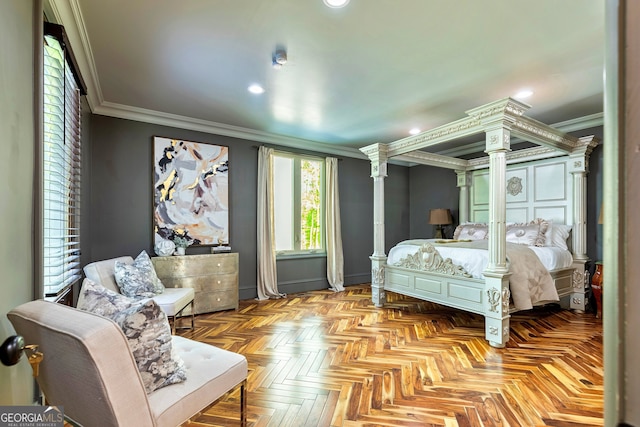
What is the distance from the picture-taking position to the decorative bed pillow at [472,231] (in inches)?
189

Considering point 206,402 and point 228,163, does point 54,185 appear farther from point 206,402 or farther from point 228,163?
point 228,163

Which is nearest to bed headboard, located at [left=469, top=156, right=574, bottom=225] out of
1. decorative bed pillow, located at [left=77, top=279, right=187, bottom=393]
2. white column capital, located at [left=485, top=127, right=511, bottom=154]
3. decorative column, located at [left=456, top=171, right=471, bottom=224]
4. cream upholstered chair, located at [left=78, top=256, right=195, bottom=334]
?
decorative column, located at [left=456, top=171, right=471, bottom=224]

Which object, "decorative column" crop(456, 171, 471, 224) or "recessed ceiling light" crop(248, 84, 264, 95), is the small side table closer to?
"decorative column" crop(456, 171, 471, 224)

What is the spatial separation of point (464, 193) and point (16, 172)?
573 centimetres

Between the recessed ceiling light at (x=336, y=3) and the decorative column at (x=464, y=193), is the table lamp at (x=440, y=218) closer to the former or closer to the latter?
the decorative column at (x=464, y=193)

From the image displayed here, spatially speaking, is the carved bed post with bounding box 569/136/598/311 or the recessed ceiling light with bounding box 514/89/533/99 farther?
the carved bed post with bounding box 569/136/598/311

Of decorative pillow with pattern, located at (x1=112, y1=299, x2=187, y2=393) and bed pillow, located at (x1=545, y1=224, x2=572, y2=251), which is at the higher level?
bed pillow, located at (x1=545, y1=224, x2=572, y2=251)

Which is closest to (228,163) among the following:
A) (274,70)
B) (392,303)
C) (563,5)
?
(274,70)

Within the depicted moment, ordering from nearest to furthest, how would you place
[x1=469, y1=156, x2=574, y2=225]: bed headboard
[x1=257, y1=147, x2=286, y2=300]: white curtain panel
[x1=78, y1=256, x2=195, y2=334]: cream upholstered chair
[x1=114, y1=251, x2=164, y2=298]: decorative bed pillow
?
[x1=78, y1=256, x2=195, y2=334]: cream upholstered chair
[x1=114, y1=251, x2=164, y2=298]: decorative bed pillow
[x1=469, y1=156, x2=574, y2=225]: bed headboard
[x1=257, y1=147, x2=286, y2=300]: white curtain panel

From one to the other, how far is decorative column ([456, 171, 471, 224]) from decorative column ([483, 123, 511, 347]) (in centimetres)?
254

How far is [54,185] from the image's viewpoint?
196 centimetres

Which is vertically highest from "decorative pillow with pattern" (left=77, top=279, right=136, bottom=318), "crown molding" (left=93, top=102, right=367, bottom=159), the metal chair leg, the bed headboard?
"crown molding" (left=93, top=102, right=367, bottom=159)

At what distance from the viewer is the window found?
16.9ft

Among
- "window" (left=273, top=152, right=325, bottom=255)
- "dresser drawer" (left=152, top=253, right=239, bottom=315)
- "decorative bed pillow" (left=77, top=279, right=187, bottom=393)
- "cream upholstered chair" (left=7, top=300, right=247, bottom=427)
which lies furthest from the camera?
"window" (left=273, top=152, right=325, bottom=255)
